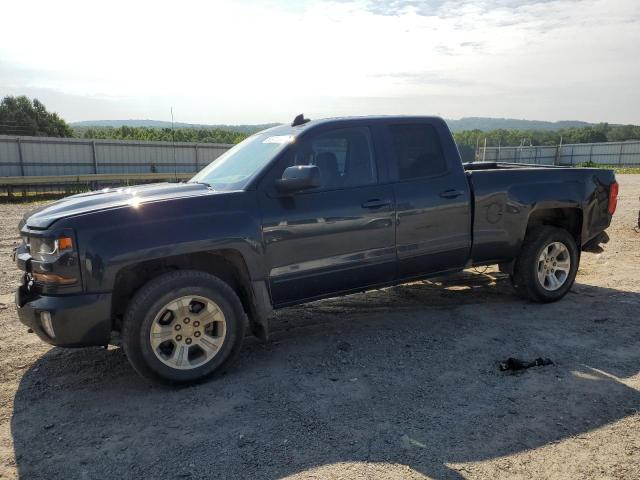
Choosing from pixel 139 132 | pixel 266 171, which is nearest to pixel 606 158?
pixel 139 132

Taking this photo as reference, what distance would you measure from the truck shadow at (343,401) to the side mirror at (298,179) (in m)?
1.45

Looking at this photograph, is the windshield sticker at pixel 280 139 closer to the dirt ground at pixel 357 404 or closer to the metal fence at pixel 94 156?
the dirt ground at pixel 357 404

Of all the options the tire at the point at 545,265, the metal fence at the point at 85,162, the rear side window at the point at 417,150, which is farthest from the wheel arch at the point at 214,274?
the metal fence at the point at 85,162

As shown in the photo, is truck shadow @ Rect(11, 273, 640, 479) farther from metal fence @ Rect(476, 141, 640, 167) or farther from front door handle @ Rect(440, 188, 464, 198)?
metal fence @ Rect(476, 141, 640, 167)

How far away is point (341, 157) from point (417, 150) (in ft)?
2.78

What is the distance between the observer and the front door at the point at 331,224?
13.7ft

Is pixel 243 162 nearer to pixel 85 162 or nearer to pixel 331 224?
pixel 331 224

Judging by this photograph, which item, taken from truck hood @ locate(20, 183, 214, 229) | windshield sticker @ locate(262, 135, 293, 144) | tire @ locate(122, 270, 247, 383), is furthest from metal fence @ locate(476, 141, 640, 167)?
tire @ locate(122, 270, 247, 383)

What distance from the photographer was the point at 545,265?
5.71 metres

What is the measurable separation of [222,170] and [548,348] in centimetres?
336

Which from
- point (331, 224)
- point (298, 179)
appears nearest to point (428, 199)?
point (331, 224)

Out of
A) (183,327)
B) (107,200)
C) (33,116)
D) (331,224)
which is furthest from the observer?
(33,116)

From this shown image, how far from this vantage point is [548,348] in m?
4.50

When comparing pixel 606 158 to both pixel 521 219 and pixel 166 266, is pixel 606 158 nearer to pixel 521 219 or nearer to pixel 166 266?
pixel 521 219
